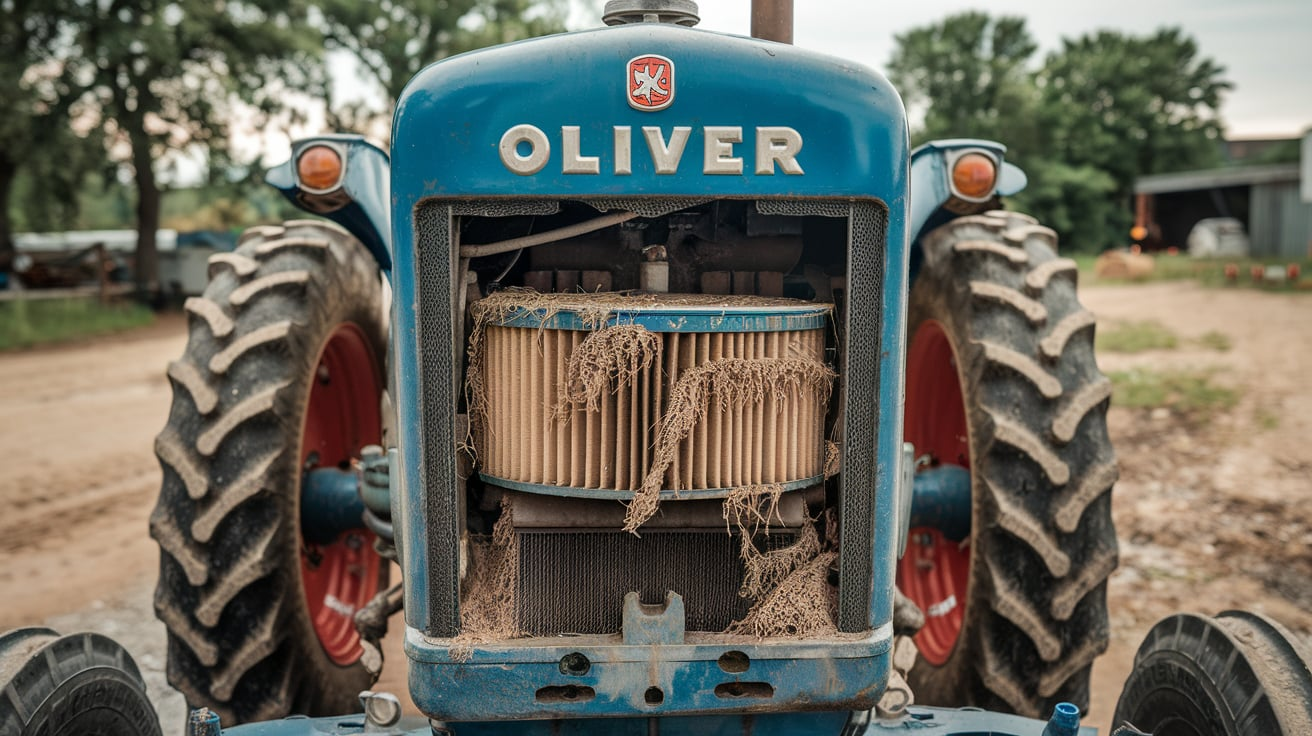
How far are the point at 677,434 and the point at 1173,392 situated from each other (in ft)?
30.7

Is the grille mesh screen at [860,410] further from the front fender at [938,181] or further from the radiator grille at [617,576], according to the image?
the front fender at [938,181]

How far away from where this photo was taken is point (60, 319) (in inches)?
689

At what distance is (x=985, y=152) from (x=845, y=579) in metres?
1.19

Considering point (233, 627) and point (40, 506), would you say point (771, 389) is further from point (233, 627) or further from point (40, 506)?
point (40, 506)

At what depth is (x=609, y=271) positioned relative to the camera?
2.28 meters

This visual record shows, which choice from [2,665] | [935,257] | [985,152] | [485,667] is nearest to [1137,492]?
[935,257]

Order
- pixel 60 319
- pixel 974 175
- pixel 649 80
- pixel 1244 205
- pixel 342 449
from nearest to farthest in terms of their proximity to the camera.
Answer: pixel 649 80 → pixel 974 175 → pixel 342 449 → pixel 60 319 → pixel 1244 205

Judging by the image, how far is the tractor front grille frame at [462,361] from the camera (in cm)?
201

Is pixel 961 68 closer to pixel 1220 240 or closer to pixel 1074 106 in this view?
pixel 1074 106

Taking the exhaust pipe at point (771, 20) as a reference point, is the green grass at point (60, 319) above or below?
below

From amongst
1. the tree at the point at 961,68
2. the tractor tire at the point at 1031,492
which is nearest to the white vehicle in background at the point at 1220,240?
the tree at the point at 961,68

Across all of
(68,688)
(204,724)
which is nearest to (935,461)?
(204,724)

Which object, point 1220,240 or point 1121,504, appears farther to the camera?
point 1220,240

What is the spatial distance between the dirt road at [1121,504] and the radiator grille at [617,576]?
212cm
